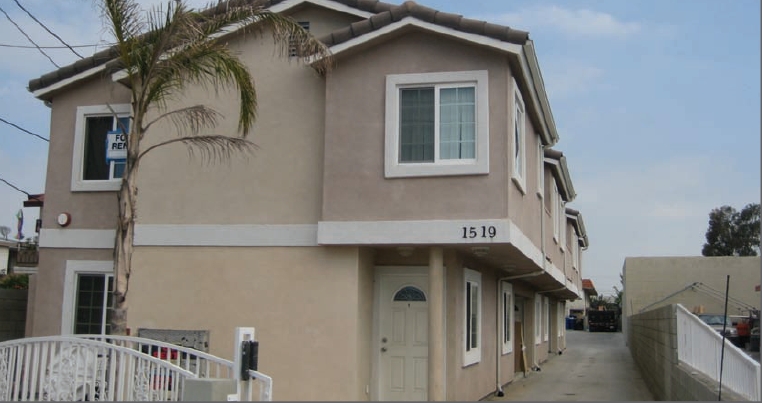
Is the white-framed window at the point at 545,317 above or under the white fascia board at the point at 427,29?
under

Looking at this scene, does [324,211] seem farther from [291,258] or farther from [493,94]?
[493,94]

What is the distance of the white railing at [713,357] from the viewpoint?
8.66 m

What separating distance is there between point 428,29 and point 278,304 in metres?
4.94

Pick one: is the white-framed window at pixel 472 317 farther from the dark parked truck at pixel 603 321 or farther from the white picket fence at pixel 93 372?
the dark parked truck at pixel 603 321

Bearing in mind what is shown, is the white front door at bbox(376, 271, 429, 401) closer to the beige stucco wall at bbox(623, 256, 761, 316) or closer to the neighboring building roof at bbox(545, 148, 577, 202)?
the neighboring building roof at bbox(545, 148, 577, 202)

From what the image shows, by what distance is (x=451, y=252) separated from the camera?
43.8 feet

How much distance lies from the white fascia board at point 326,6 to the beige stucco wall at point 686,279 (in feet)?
113

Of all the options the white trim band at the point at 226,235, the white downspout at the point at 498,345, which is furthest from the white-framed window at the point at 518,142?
the white downspout at the point at 498,345

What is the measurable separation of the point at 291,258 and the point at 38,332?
4.99 meters

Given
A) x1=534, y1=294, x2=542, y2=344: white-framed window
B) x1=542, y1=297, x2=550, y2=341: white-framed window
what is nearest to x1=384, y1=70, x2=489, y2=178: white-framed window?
x1=534, y1=294, x2=542, y2=344: white-framed window

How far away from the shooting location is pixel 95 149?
14609mm

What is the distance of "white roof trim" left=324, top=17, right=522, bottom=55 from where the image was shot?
39.2 ft

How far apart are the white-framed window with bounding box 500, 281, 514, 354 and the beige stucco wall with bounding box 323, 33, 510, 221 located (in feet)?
21.6

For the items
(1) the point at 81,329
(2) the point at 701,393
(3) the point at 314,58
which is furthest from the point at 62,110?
(2) the point at 701,393
